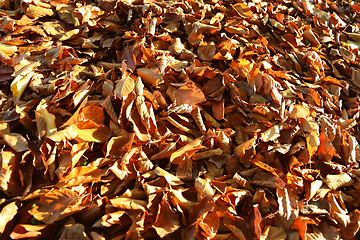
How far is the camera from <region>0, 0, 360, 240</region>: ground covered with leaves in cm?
110

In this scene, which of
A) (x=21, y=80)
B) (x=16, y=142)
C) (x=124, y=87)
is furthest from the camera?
(x=21, y=80)

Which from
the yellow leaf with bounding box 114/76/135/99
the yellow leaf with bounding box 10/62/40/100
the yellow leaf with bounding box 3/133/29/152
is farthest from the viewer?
the yellow leaf with bounding box 10/62/40/100

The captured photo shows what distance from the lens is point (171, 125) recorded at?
4.58 ft

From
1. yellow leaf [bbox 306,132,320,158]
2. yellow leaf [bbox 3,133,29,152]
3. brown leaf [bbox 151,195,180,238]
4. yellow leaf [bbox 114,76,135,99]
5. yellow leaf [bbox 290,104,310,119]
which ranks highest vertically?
yellow leaf [bbox 114,76,135,99]

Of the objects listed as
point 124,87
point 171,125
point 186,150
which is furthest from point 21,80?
point 186,150

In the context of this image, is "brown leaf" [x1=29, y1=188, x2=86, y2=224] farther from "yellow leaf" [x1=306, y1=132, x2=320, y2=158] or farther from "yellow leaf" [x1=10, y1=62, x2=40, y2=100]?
"yellow leaf" [x1=306, y1=132, x2=320, y2=158]

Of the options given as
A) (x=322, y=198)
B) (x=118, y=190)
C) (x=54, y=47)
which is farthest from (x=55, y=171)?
A: (x=322, y=198)

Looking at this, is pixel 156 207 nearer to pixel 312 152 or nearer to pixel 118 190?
pixel 118 190

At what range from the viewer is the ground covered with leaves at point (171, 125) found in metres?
1.10

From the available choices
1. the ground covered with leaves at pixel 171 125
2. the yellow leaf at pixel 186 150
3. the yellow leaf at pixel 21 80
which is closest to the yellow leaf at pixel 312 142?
the ground covered with leaves at pixel 171 125

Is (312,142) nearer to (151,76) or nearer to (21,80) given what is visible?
(151,76)

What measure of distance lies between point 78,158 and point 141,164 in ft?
0.92

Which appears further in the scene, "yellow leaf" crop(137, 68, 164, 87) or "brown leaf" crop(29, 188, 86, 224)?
"yellow leaf" crop(137, 68, 164, 87)

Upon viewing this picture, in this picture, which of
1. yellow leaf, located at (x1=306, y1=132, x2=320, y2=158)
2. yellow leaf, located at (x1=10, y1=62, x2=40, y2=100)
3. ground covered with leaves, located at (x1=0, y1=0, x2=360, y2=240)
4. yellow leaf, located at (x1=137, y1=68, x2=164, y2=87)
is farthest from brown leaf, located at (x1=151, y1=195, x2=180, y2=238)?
yellow leaf, located at (x1=10, y1=62, x2=40, y2=100)
